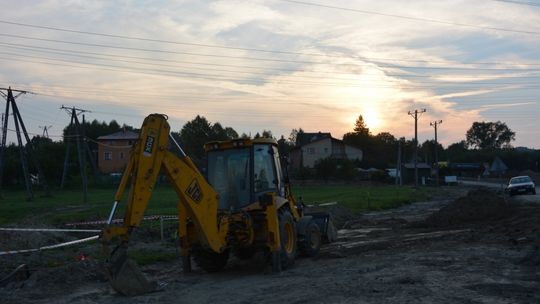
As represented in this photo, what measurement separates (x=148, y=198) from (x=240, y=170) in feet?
10.1

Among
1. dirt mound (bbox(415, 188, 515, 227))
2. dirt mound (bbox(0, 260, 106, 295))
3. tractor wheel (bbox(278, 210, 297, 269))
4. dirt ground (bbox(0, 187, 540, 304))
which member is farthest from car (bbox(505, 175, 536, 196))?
dirt mound (bbox(0, 260, 106, 295))

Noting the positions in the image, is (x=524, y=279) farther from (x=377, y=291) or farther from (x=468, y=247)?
(x=468, y=247)

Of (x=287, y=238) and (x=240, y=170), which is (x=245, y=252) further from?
(x=240, y=170)

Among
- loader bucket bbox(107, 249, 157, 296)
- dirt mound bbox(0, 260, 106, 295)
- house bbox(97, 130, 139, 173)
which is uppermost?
house bbox(97, 130, 139, 173)

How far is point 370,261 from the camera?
13.3 m

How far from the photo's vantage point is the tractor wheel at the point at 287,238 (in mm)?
12664

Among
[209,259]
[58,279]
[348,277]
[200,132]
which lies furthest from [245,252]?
[200,132]

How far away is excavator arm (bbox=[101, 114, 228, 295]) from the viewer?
9.74 metres

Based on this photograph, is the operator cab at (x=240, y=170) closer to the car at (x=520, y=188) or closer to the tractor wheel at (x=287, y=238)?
the tractor wheel at (x=287, y=238)

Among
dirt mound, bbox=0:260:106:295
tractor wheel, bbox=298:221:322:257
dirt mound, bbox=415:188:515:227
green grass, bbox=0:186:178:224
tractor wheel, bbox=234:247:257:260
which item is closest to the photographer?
dirt mound, bbox=0:260:106:295

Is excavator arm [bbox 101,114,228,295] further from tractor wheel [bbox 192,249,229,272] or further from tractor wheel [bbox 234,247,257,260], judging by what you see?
tractor wheel [bbox 234,247,257,260]

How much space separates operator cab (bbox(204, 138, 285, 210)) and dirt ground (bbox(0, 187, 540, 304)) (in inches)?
65.1

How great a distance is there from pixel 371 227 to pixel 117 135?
303 feet

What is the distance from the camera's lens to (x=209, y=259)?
13102 mm
